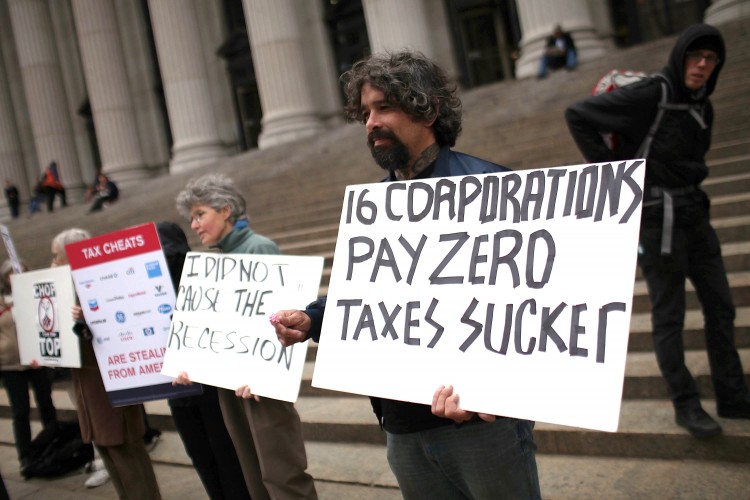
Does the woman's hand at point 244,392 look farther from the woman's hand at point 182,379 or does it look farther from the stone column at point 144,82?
the stone column at point 144,82

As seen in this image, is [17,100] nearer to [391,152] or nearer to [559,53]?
[559,53]

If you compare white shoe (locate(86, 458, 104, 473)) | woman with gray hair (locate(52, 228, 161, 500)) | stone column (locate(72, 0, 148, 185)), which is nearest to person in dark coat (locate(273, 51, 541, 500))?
woman with gray hair (locate(52, 228, 161, 500))

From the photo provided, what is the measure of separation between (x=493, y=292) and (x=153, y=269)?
2202 millimetres

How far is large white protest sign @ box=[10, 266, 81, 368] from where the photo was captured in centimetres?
380

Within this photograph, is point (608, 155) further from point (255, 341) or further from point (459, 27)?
point (459, 27)

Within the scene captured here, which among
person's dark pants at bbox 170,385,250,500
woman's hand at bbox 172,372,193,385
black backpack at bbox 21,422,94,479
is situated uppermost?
woman's hand at bbox 172,372,193,385

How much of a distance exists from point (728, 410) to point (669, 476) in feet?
1.53

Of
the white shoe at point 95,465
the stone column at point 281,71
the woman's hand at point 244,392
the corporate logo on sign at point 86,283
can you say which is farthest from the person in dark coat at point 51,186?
the woman's hand at point 244,392

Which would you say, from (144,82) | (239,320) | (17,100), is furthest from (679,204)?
(17,100)

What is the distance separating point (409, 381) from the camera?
1.78 meters

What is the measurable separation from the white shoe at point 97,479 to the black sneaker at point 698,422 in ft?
12.8

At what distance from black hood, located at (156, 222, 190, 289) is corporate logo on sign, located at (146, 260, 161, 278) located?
0.09 metres

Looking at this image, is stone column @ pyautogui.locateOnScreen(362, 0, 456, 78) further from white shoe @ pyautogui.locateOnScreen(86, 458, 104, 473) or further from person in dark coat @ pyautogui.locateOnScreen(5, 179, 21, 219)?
person in dark coat @ pyautogui.locateOnScreen(5, 179, 21, 219)

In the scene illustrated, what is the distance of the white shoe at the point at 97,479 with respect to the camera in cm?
475
